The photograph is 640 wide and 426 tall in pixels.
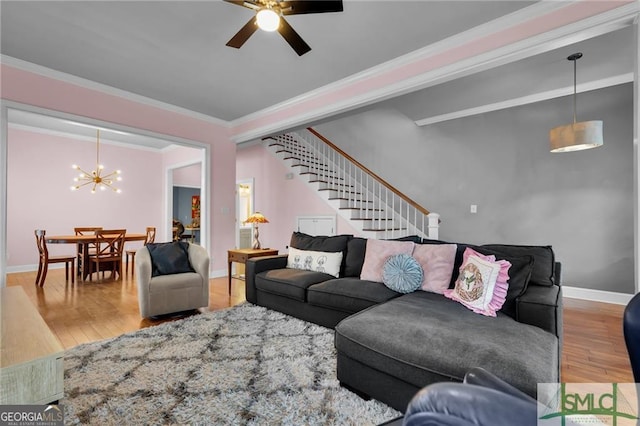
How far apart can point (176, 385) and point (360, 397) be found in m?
1.14

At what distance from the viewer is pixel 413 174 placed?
5660 mm

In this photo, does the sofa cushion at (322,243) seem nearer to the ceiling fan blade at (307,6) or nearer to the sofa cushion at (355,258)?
the sofa cushion at (355,258)

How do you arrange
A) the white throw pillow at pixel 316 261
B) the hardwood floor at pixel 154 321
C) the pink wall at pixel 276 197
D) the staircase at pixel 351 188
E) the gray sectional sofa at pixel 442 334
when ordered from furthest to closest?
the pink wall at pixel 276 197
the staircase at pixel 351 188
the white throw pillow at pixel 316 261
the hardwood floor at pixel 154 321
the gray sectional sofa at pixel 442 334

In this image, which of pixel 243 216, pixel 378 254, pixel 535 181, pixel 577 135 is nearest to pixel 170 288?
pixel 378 254

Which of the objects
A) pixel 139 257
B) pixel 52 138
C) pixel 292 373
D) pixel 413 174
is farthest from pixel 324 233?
pixel 52 138

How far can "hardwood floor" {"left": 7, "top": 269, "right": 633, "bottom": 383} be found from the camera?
7.29ft

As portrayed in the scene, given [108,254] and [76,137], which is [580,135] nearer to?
[108,254]

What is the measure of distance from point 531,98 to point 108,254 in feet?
23.0

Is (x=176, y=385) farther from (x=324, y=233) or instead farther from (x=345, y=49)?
(x=324, y=233)

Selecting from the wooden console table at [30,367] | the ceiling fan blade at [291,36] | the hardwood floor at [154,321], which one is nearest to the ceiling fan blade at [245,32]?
the ceiling fan blade at [291,36]

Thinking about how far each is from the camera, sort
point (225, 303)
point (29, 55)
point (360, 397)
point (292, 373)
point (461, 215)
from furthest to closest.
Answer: point (461, 215), point (225, 303), point (29, 55), point (292, 373), point (360, 397)

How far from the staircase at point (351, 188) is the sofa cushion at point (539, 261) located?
2.43 metres

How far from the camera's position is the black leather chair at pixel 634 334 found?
35.4 inches

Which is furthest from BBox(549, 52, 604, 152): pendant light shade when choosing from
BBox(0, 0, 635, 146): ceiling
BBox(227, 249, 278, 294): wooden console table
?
BBox(227, 249, 278, 294): wooden console table
